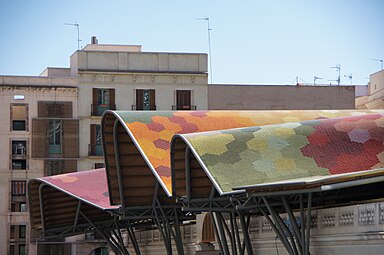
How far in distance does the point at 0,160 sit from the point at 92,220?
19522 millimetres

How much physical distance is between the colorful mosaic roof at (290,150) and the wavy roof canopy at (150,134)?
6.66m

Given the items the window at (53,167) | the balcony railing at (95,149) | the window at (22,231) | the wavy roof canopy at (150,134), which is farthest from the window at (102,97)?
the wavy roof canopy at (150,134)

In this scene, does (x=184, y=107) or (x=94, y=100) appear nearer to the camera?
(x=94, y=100)

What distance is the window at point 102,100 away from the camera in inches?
3607

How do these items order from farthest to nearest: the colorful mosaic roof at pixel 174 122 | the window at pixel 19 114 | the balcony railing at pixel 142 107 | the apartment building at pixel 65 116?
the balcony railing at pixel 142 107 < the window at pixel 19 114 < the apartment building at pixel 65 116 < the colorful mosaic roof at pixel 174 122

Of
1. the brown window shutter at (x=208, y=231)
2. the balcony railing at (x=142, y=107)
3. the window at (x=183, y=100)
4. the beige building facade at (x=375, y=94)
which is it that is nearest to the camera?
the brown window shutter at (x=208, y=231)

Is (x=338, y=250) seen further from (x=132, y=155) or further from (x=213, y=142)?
(x=132, y=155)

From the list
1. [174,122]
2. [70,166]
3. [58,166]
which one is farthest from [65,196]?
[58,166]

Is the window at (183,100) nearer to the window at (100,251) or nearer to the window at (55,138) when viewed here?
the window at (55,138)

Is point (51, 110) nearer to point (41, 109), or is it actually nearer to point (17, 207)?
point (41, 109)

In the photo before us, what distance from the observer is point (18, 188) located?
90.8 metres

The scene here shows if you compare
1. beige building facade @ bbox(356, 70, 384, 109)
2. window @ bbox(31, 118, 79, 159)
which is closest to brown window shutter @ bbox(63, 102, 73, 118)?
window @ bbox(31, 118, 79, 159)

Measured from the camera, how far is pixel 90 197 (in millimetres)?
65188

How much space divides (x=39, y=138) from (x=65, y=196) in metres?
19.2
